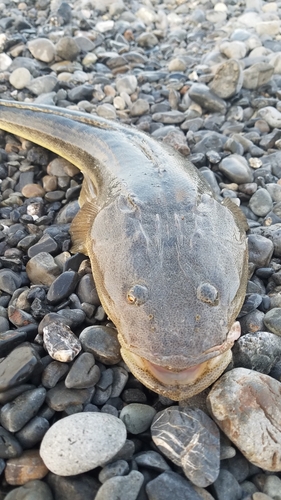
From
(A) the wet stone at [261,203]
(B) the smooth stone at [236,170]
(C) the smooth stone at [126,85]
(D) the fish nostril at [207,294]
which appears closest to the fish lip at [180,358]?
(D) the fish nostril at [207,294]

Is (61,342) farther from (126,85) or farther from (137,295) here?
(126,85)

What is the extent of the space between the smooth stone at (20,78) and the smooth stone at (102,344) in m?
4.71

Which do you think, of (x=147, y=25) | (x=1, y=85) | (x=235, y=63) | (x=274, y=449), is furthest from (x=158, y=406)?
(x=147, y=25)

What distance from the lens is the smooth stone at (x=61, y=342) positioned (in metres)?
2.71

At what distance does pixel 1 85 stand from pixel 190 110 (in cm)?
286

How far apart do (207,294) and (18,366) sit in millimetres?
1242

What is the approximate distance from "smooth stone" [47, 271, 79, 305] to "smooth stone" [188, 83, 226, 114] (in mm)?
3605

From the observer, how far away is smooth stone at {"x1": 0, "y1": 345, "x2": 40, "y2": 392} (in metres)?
2.51

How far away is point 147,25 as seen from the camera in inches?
349

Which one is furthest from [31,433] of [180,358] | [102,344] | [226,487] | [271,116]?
[271,116]

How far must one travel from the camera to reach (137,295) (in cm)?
259

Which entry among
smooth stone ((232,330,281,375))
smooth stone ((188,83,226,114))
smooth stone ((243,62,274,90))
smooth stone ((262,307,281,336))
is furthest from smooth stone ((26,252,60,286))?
smooth stone ((243,62,274,90))

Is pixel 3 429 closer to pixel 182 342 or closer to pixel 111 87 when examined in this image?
pixel 182 342

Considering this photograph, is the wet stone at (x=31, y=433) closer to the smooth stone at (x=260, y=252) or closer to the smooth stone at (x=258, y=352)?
the smooth stone at (x=258, y=352)
